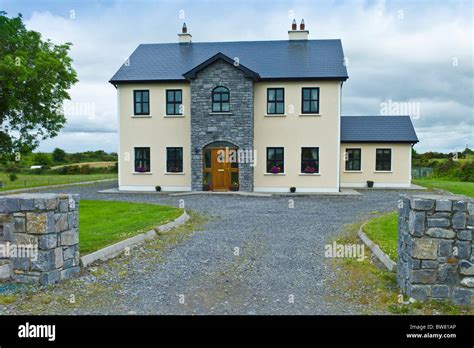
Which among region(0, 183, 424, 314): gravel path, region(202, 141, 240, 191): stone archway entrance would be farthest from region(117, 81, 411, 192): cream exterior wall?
region(0, 183, 424, 314): gravel path

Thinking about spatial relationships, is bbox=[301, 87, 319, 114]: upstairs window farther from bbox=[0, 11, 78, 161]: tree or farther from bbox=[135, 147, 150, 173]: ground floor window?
bbox=[0, 11, 78, 161]: tree

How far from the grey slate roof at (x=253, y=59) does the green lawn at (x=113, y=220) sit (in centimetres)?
1050

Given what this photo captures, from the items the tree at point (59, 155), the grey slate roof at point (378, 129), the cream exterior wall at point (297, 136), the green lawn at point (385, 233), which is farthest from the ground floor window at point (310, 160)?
the tree at point (59, 155)

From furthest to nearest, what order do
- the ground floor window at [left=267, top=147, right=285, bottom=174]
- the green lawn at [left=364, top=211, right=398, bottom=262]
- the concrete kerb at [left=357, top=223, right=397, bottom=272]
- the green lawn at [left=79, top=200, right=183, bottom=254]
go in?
1. the ground floor window at [left=267, top=147, right=285, bottom=174]
2. the green lawn at [left=79, top=200, right=183, bottom=254]
3. the green lawn at [left=364, top=211, right=398, bottom=262]
4. the concrete kerb at [left=357, top=223, right=397, bottom=272]

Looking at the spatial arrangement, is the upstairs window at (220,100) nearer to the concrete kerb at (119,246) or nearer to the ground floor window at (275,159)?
the ground floor window at (275,159)

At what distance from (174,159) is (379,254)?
16.9 metres

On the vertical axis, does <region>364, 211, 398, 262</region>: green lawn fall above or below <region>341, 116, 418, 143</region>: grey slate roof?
below

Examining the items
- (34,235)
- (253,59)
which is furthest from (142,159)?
(34,235)

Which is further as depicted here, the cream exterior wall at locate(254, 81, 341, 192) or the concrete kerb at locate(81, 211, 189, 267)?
the cream exterior wall at locate(254, 81, 341, 192)

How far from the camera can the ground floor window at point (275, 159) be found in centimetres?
2273

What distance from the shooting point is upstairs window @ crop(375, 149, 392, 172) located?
26.1 m

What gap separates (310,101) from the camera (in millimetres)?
22422

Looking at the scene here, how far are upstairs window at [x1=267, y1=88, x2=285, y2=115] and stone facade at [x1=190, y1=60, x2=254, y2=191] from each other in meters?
1.47

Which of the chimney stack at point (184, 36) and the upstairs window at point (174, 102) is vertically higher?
the chimney stack at point (184, 36)
